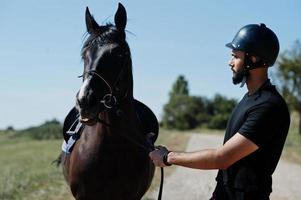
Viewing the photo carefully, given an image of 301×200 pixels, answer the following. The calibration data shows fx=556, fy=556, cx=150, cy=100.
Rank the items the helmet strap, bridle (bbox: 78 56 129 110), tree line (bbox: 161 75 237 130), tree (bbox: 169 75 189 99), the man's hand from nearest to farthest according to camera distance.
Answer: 1. the helmet strap
2. the man's hand
3. bridle (bbox: 78 56 129 110)
4. tree line (bbox: 161 75 237 130)
5. tree (bbox: 169 75 189 99)

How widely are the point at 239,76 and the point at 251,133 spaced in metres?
0.46

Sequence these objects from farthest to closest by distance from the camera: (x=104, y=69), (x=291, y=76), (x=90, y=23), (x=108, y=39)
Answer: (x=291, y=76) < (x=90, y=23) < (x=108, y=39) < (x=104, y=69)

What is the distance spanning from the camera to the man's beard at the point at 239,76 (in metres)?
3.66

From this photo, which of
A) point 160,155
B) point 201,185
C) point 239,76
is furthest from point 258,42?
point 201,185

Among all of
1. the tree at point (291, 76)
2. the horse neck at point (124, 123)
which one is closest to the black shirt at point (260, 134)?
the horse neck at point (124, 123)

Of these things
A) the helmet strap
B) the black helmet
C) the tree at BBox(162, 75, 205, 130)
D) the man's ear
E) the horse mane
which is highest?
the black helmet

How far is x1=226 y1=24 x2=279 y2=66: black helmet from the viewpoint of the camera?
365cm

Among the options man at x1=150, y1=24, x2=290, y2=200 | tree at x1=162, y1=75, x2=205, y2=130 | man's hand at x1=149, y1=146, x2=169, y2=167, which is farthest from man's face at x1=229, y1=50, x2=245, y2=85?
tree at x1=162, y1=75, x2=205, y2=130

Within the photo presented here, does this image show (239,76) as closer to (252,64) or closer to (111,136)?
(252,64)

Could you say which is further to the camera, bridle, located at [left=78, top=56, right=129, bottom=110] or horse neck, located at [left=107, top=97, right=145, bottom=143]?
horse neck, located at [left=107, top=97, right=145, bottom=143]

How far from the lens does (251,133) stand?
3.38 m

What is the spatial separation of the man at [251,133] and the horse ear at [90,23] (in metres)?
2.07

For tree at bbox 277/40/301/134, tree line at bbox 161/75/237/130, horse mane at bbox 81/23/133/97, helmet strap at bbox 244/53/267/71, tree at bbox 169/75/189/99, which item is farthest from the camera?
tree at bbox 169/75/189/99

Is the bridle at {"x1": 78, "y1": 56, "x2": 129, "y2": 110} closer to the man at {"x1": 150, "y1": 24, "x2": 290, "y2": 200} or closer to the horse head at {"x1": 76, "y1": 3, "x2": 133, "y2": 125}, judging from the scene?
the horse head at {"x1": 76, "y1": 3, "x2": 133, "y2": 125}
